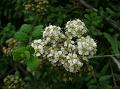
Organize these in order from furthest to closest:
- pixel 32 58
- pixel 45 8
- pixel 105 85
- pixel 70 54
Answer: pixel 45 8 < pixel 105 85 < pixel 32 58 < pixel 70 54

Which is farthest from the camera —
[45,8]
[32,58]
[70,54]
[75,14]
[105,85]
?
[75,14]

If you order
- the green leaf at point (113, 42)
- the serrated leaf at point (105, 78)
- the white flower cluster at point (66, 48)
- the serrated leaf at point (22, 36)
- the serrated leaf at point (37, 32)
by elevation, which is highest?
the white flower cluster at point (66, 48)

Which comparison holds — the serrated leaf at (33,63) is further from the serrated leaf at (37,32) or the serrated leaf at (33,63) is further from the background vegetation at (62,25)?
the serrated leaf at (37,32)

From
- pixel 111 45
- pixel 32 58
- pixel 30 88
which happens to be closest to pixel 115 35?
pixel 111 45

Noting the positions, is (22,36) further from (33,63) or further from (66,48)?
(66,48)

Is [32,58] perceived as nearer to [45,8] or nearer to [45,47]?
[45,47]

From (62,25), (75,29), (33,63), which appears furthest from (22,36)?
(62,25)

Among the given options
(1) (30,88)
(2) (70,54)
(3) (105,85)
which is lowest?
(1) (30,88)

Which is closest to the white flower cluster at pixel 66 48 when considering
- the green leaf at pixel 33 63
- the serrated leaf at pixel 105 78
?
the green leaf at pixel 33 63
